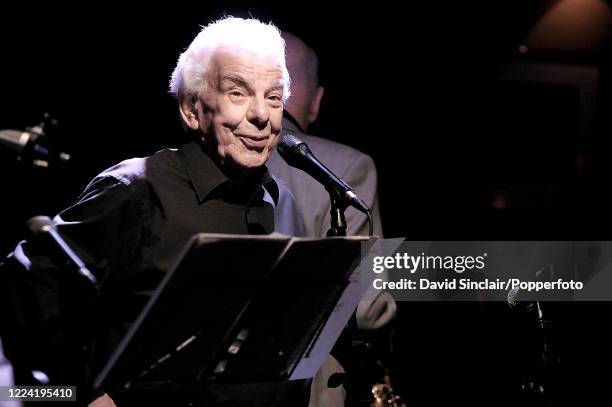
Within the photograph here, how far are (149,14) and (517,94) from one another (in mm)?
2641

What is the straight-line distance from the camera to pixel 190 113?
2412 millimetres

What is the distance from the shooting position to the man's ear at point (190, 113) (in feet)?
7.87

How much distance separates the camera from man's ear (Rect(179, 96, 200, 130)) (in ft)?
7.87

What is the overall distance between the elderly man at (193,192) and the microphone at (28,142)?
30 centimetres

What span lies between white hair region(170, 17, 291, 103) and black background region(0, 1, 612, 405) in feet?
3.77

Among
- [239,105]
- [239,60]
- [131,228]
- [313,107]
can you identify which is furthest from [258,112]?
[313,107]

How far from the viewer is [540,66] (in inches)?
213

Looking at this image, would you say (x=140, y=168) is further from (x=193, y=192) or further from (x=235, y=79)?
(x=235, y=79)

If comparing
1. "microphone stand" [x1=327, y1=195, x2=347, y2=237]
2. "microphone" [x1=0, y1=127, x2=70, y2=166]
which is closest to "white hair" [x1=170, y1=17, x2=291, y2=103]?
"microphone stand" [x1=327, y1=195, x2=347, y2=237]

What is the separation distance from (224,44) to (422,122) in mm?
2700

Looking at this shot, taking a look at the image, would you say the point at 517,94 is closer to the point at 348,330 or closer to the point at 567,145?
the point at 567,145

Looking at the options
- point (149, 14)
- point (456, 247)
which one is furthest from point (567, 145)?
point (149, 14)

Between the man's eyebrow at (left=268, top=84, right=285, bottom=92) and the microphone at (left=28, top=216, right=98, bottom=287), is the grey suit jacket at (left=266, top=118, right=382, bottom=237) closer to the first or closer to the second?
the man's eyebrow at (left=268, top=84, right=285, bottom=92)

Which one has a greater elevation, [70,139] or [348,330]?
[70,139]
